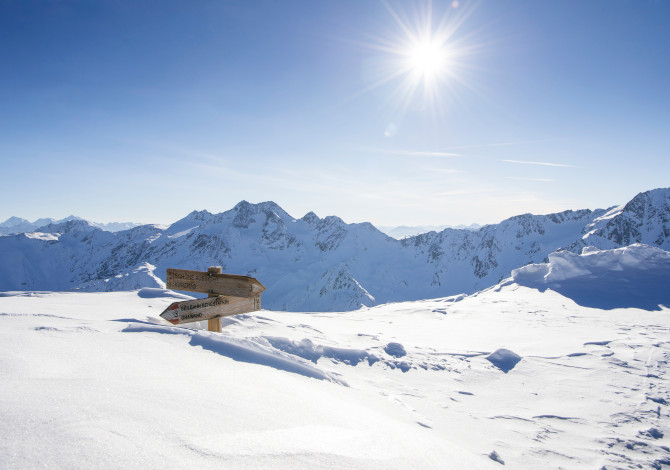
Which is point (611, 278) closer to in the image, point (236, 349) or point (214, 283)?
point (214, 283)

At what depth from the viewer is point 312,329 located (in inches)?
390

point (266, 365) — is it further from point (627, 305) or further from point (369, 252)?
point (369, 252)

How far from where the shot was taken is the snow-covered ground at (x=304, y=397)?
2.09 m

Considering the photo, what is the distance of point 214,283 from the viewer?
230 inches

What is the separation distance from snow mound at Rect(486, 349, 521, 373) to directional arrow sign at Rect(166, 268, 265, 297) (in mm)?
6819

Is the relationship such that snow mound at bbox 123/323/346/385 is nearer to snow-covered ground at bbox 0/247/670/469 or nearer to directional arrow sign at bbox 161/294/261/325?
snow-covered ground at bbox 0/247/670/469

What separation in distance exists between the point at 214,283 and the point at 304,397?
3115 mm

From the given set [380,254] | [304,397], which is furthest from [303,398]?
[380,254]

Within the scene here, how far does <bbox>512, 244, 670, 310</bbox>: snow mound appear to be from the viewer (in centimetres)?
1677

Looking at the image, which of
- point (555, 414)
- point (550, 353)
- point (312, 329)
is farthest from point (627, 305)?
point (312, 329)

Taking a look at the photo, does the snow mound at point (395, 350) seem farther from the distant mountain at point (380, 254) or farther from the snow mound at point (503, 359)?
the distant mountain at point (380, 254)

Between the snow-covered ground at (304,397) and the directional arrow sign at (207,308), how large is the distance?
0.97 feet

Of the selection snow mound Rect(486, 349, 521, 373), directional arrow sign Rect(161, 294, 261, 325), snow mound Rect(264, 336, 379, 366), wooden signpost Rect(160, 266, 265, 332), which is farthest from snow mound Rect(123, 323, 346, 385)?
snow mound Rect(486, 349, 521, 373)

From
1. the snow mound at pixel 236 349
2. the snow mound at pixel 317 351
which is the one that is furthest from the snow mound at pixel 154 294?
the snow mound at pixel 236 349
